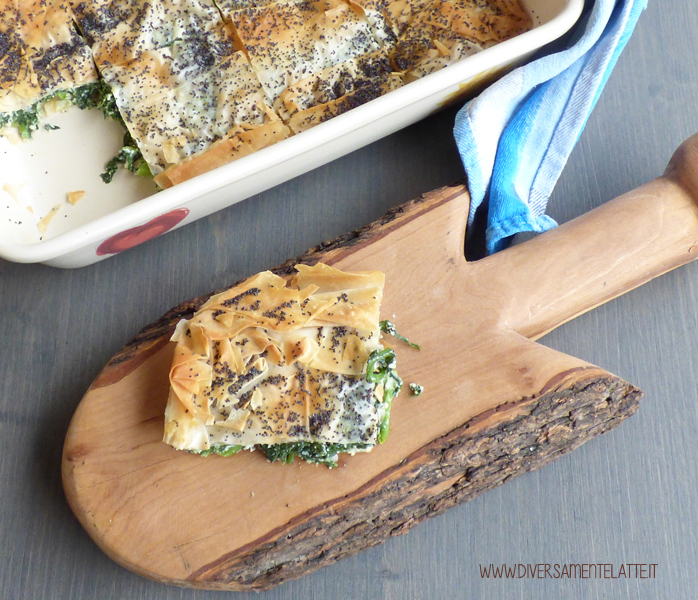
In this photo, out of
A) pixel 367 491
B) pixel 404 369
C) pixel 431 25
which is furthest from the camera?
pixel 431 25

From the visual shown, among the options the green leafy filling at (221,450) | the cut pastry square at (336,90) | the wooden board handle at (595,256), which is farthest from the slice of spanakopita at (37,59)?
the wooden board handle at (595,256)

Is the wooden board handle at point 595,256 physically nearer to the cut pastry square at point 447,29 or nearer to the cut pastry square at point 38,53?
the cut pastry square at point 447,29

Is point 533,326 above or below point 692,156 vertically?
below

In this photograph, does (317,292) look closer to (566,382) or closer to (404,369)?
(404,369)

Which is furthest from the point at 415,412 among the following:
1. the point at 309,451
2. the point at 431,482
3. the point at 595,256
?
the point at 595,256

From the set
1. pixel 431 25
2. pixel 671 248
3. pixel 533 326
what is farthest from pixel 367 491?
pixel 431 25

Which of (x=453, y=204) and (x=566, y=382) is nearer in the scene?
(x=566, y=382)

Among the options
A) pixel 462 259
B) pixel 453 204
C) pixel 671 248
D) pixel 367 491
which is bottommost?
pixel 367 491
